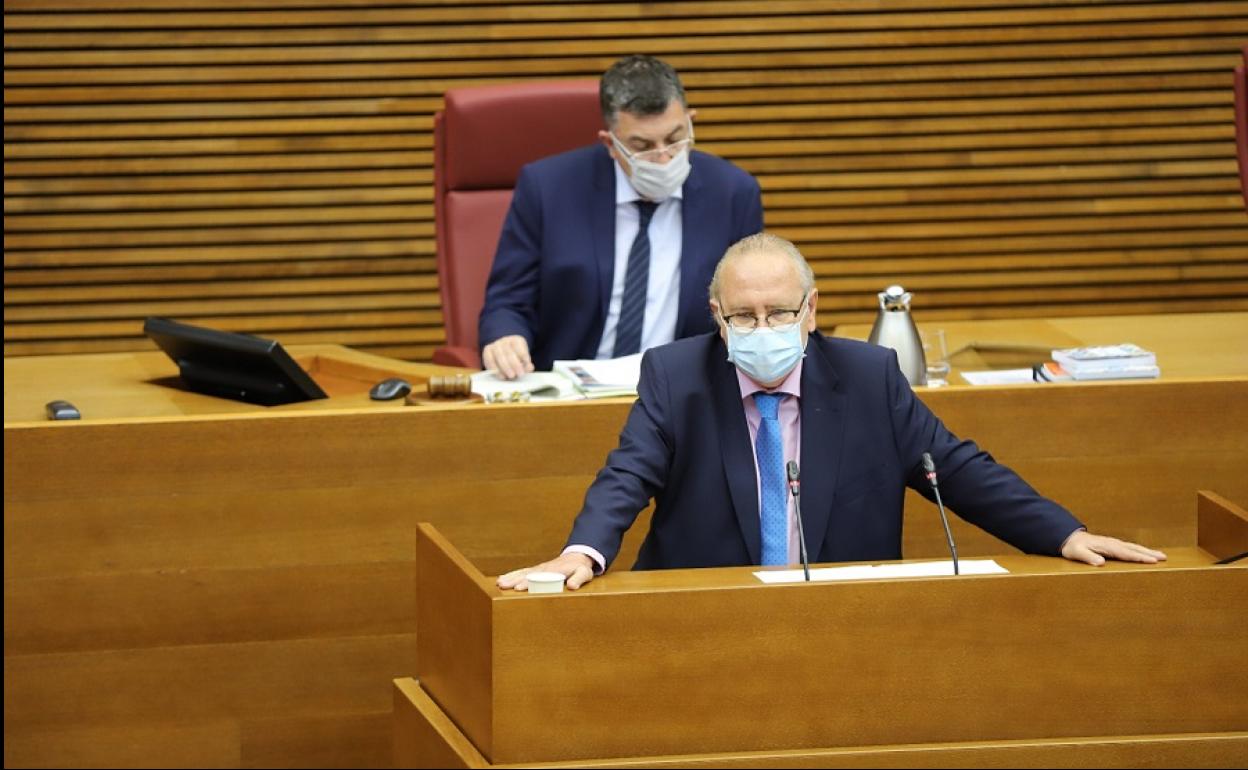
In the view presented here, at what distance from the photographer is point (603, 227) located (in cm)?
437

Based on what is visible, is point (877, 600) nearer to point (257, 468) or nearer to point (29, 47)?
point (257, 468)

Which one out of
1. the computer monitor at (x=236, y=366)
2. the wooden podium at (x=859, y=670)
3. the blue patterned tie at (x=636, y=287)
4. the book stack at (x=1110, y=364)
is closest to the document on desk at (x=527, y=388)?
the computer monitor at (x=236, y=366)

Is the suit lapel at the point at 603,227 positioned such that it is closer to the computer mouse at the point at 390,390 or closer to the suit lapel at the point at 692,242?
the suit lapel at the point at 692,242

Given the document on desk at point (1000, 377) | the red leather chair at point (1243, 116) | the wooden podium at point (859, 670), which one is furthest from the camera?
the red leather chair at point (1243, 116)

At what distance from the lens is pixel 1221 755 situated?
2.56 m

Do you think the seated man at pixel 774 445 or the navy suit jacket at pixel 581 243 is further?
the navy suit jacket at pixel 581 243

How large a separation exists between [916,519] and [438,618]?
139cm

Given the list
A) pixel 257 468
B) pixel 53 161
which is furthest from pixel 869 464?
pixel 53 161

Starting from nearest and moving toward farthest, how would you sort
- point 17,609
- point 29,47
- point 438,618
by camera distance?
point 438,618 → point 17,609 → point 29,47

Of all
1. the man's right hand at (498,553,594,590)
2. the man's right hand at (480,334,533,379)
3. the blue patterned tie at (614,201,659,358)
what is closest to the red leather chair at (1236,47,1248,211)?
the blue patterned tie at (614,201,659,358)

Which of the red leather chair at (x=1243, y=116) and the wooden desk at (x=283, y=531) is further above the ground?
the red leather chair at (x=1243, y=116)

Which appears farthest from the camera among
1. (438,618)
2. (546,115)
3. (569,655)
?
(546,115)

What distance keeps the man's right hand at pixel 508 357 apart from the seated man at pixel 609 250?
0.88 ft

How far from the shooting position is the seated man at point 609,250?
14.2 feet
